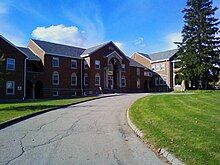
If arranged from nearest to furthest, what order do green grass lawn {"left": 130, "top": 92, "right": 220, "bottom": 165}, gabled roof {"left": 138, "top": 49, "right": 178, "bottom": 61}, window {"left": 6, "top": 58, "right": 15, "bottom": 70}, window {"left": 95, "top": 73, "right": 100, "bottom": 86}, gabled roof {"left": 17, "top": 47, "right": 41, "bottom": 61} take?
green grass lawn {"left": 130, "top": 92, "right": 220, "bottom": 165}
window {"left": 6, "top": 58, "right": 15, "bottom": 70}
gabled roof {"left": 17, "top": 47, "right": 41, "bottom": 61}
window {"left": 95, "top": 73, "right": 100, "bottom": 86}
gabled roof {"left": 138, "top": 49, "right": 178, "bottom": 61}

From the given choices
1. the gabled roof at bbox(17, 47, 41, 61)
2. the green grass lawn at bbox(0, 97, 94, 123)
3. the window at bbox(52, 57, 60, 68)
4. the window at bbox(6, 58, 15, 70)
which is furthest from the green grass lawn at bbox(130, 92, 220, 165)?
the window at bbox(52, 57, 60, 68)

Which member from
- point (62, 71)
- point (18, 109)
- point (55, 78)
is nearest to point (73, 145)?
→ point (18, 109)

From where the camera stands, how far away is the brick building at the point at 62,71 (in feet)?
143

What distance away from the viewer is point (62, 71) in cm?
5244

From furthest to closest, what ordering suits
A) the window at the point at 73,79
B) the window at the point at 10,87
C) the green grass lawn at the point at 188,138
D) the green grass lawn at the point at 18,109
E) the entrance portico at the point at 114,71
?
the entrance portico at the point at 114,71
the window at the point at 73,79
the window at the point at 10,87
the green grass lawn at the point at 18,109
the green grass lawn at the point at 188,138

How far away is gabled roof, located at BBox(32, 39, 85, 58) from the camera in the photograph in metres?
50.9

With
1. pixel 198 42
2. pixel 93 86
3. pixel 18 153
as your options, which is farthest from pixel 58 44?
pixel 18 153

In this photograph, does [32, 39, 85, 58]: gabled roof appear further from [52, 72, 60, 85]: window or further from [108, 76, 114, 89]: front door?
[108, 76, 114, 89]: front door

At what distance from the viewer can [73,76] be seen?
179 ft

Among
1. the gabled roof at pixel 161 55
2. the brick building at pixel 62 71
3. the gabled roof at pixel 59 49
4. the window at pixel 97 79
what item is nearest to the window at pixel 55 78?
the brick building at pixel 62 71

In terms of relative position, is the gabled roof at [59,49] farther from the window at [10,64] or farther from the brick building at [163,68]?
the brick building at [163,68]

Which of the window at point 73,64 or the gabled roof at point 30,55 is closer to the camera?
the gabled roof at point 30,55

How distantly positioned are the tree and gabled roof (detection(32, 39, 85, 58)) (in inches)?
725

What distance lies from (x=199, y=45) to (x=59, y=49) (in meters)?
23.5
